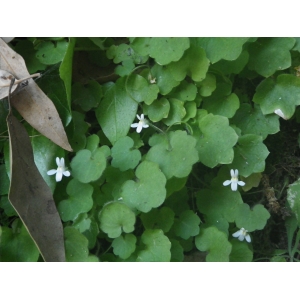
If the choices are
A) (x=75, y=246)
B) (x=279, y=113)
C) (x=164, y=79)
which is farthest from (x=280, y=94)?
(x=75, y=246)

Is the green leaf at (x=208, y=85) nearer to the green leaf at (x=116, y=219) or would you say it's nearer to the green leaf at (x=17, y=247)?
the green leaf at (x=116, y=219)

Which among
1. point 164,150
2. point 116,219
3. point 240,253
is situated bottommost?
point 240,253

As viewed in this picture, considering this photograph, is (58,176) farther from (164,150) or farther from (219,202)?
(219,202)

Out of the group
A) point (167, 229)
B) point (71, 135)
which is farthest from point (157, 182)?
point (71, 135)

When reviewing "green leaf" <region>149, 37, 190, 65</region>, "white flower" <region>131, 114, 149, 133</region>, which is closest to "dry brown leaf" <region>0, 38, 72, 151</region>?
"white flower" <region>131, 114, 149, 133</region>

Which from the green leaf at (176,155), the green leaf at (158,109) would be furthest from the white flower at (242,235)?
the green leaf at (158,109)

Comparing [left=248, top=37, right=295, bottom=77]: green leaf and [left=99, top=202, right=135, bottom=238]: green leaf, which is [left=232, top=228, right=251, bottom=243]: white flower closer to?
[left=99, top=202, right=135, bottom=238]: green leaf
